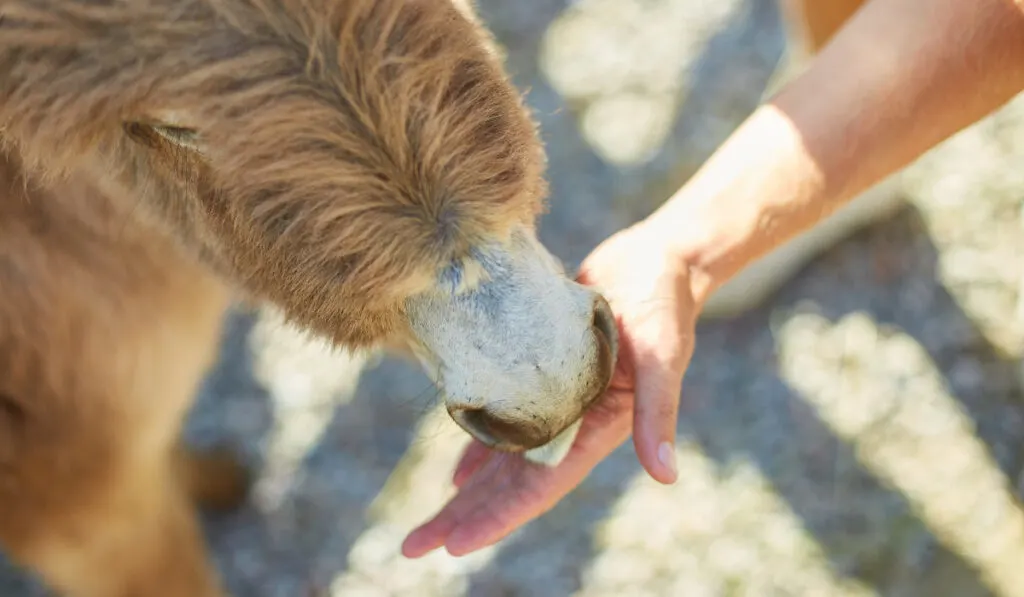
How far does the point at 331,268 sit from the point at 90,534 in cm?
93

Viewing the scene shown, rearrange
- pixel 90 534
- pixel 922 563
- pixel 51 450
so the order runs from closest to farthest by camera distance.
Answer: pixel 51 450 < pixel 90 534 < pixel 922 563

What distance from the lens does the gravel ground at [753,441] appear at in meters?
1.94

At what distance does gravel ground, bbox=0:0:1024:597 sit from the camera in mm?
1938

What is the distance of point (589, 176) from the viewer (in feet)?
8.33

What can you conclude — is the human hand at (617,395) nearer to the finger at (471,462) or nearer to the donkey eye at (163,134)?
the finger at (471,462)

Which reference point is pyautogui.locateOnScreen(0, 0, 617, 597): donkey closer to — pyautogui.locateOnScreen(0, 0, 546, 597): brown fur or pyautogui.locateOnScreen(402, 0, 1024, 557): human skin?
pyautogui.locateOnScreen(0, 0, 546, 597): brown fur

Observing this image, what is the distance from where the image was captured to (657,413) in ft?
3.85

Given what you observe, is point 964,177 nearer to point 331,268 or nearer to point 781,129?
point 781,129

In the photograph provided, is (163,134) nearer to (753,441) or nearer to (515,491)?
(515,491)

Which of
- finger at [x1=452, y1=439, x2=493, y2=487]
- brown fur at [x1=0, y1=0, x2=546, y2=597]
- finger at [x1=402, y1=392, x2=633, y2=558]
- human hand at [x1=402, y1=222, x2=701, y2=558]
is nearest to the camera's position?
brown fur at [x1=0, y1=0, x2=546, y2=597]

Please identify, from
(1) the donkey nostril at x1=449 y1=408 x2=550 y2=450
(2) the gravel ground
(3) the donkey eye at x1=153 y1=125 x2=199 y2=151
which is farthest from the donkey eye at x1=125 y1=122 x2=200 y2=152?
(2) the gravel ground

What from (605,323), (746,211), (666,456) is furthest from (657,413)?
(746,211)

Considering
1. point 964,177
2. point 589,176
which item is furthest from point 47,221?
point 964,177

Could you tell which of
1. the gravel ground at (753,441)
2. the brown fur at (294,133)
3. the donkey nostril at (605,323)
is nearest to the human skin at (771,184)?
the donkey nostril at (605,323)
